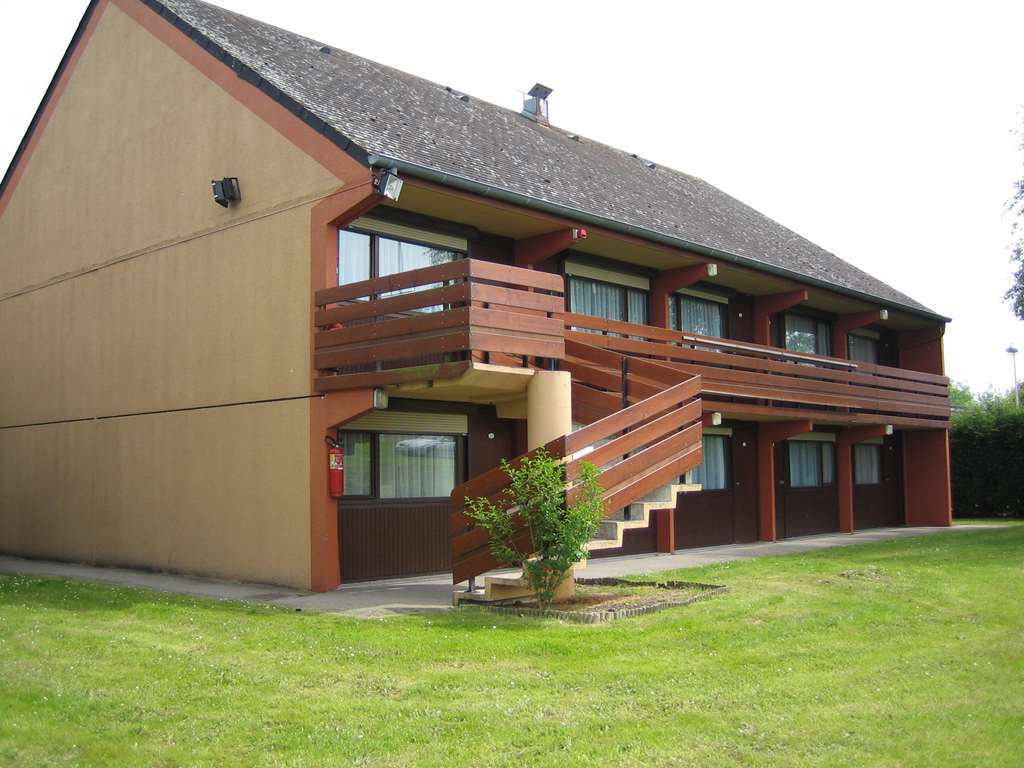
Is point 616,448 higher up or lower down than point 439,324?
lower down

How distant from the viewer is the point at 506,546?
37.0ft

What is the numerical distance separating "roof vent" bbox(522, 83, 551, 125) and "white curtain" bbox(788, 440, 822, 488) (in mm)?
9565

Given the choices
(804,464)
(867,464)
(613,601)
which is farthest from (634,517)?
(867,464)

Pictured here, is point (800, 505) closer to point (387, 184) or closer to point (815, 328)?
point (815, 328)

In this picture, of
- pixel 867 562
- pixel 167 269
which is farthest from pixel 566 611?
pixel 167 269

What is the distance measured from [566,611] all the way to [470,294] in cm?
390

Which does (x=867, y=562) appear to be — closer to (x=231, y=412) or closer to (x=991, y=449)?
(x=231, y=412)

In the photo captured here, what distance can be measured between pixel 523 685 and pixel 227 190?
10.3 m

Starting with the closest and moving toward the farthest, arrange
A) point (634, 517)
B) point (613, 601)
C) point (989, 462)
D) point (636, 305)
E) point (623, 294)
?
point (613, 601) < point (634, 517) < point (623, 294) < point (636, 305) < point (989, 462)

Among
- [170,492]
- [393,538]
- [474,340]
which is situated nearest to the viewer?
[474,340]

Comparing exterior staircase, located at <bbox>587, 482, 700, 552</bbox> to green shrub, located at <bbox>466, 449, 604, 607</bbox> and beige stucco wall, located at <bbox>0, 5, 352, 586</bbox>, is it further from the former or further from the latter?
beige stucco wall, located at <bbox>0, 5, 352, 586</bbox>

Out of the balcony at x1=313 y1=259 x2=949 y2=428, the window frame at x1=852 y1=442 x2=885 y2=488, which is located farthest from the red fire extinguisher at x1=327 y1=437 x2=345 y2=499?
the window frame at x1=852 y1=442 x2=885 y2=488

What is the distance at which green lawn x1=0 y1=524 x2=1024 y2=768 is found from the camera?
6.16 m

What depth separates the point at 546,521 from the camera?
10984mm
